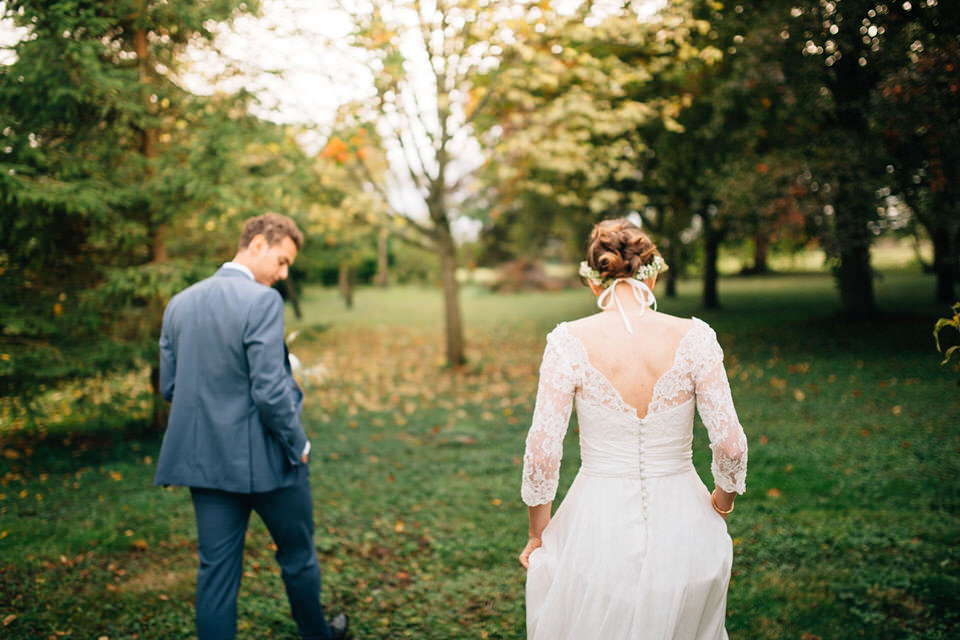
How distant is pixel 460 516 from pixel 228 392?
10.2 ft

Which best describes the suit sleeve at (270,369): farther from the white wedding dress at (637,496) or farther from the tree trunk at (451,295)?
the tree trunk at (451,295)

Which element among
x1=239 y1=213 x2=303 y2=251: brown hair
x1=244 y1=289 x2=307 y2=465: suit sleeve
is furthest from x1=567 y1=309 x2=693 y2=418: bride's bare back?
x1=239 y1=213 x2=303 y2=251: brown hair

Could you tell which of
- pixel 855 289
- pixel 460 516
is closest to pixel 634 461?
pixel 460 516

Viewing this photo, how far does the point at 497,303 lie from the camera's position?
95.3 feet

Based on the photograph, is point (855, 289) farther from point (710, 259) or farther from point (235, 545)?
point (235, 545)

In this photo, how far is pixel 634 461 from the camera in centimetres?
246

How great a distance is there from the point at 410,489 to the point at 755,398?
5.55m

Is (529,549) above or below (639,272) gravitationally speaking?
below

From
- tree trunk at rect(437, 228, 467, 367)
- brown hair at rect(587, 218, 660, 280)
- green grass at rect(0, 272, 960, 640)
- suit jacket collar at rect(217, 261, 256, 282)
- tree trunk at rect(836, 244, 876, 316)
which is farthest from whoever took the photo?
tree trunk at rect(836, 244, 876, 316)

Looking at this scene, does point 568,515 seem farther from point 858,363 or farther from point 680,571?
point 858,363

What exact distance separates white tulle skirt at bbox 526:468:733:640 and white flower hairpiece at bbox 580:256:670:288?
2.45 feet

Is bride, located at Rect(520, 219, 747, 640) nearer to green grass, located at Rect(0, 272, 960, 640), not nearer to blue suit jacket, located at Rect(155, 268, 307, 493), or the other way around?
blue suit jacket, located at Rect(155, 268, 307, 493)

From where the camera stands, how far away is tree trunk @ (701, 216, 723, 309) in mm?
18578

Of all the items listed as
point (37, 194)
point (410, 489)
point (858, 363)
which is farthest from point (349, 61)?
point (858, 363)
